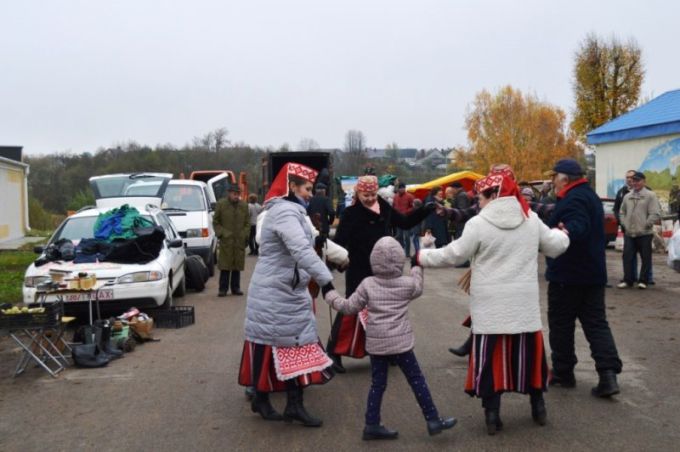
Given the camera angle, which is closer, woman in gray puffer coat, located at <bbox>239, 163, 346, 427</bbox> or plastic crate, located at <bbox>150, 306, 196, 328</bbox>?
woman in gray puffer coat, located at <bbox>239, 163, 346, 427</bbox>

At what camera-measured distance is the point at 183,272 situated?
44.2 ft

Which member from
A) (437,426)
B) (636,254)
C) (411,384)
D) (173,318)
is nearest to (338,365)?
(411,384)

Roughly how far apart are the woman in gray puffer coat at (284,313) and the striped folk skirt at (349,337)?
1231mm

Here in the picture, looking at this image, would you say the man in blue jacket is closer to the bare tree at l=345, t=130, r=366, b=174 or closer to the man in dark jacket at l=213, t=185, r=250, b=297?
the man in dark jacket at l=213, t=185, r=250, b=297

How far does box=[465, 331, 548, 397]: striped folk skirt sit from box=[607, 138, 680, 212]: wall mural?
56.8ft

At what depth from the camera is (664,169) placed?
22.5 metres

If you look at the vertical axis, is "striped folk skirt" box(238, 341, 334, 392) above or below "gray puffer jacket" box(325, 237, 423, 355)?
below

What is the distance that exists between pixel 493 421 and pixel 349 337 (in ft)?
6.48

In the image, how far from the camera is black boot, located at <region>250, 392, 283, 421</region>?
6.02m

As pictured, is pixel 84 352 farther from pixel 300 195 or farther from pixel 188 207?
pixel 188 207

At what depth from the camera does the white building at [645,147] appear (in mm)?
22250

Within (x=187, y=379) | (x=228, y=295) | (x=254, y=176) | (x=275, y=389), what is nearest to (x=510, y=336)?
(x=275, y=389)

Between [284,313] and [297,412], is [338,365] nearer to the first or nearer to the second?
[297,412]

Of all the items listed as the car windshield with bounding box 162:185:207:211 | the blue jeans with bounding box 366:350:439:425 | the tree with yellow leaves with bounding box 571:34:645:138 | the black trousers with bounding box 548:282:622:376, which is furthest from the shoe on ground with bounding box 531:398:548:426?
the tree with yellow leaves with bounding box 571:34:645:138
